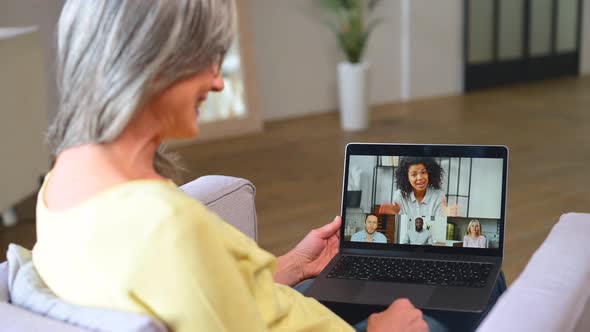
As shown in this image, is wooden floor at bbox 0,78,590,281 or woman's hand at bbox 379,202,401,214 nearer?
woman's hand at bbox 379,202,401,214

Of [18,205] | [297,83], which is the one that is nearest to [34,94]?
[18,205]

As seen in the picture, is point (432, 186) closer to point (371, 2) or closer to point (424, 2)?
point (371, 2)

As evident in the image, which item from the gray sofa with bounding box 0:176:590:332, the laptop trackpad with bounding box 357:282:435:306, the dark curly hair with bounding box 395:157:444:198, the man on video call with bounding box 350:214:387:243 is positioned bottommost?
the laptop trackpad with bounding box 357:282:435:306

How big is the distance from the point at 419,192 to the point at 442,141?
3538mm

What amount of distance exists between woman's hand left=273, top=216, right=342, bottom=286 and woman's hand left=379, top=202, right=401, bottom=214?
0.09 m

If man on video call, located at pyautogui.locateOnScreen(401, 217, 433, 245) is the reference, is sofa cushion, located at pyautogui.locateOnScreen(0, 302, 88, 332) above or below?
above

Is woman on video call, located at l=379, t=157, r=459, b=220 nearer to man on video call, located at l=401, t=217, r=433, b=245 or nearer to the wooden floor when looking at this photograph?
man on video call, located at l=401, t=217, r=433, b=245

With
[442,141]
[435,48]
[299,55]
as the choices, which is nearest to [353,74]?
[299,55]

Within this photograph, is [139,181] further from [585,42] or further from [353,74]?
[585,42]

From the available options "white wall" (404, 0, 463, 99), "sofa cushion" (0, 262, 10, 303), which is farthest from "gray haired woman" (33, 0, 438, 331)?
"white wall" (404, 0, 463, 99)

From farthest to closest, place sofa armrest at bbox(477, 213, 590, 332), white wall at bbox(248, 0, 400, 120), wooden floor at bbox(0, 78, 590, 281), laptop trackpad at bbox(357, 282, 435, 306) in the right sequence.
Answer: white wall at bbox(248, 0, 400, 120) → wooden floor at bbox(0, 78, 590, 281) → laptop trackpad at bbox(357, 282, 435, 306) → sofa armrest at bbox(477, 213, 590, 332)

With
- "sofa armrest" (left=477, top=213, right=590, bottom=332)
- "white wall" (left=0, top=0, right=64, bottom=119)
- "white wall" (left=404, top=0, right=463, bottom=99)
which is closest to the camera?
"sofa armrest" (left=477, top=213, right=590, bottom=332)

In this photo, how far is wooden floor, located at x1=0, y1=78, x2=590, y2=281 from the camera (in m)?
3.73

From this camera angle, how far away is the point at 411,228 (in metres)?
1.69
